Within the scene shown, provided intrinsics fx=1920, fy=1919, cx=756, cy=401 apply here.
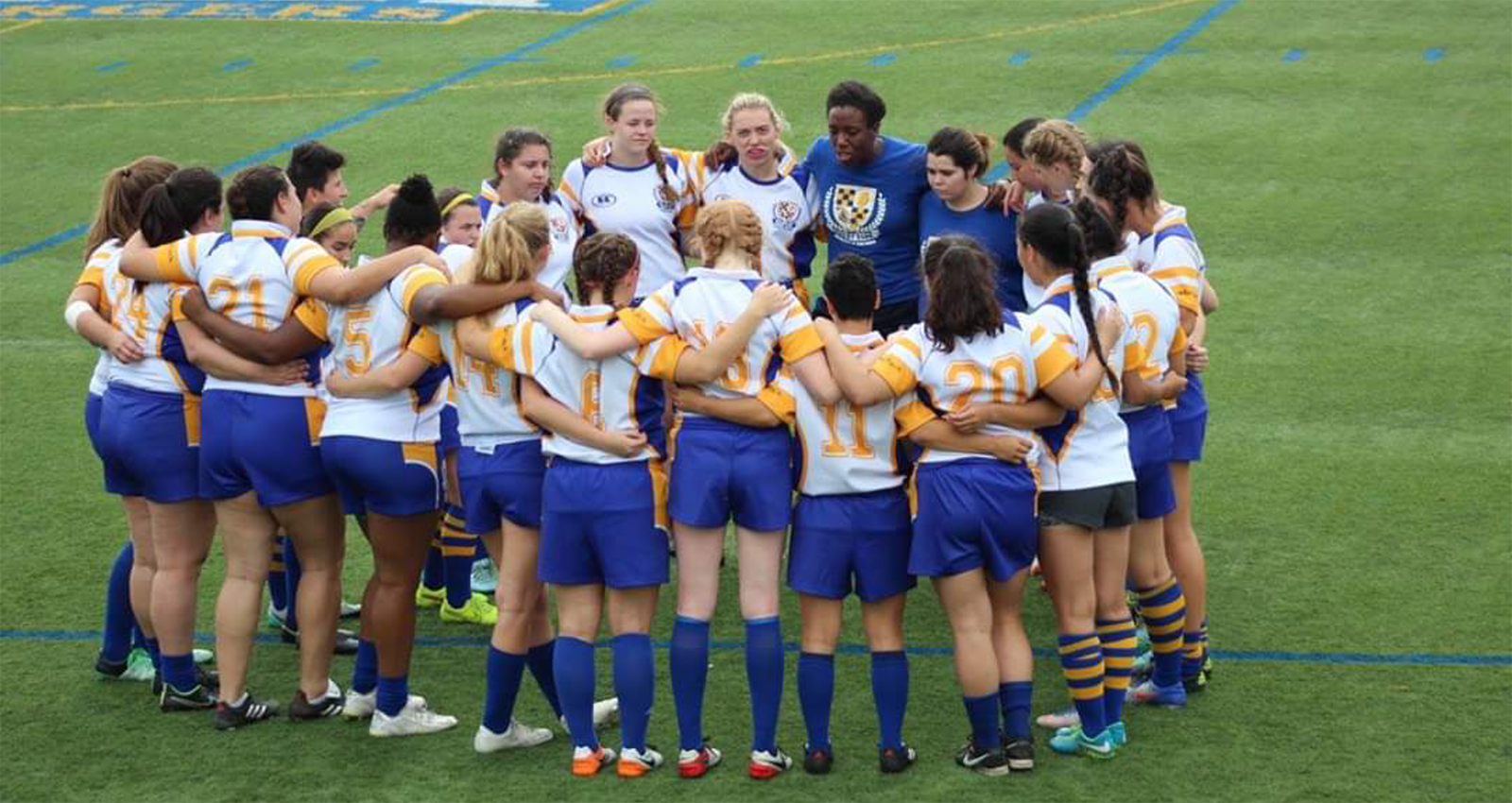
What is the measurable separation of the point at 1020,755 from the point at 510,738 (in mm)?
1759

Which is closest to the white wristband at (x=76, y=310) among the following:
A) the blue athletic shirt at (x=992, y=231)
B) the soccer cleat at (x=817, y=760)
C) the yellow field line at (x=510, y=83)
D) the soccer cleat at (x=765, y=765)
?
the soccer cleat at (x=765, y=765)

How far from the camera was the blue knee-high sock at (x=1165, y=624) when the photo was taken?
22.5ft

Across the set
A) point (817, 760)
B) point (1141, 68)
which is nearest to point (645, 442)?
point (817, 760)

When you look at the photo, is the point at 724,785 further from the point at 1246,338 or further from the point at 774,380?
the point at 1246,338

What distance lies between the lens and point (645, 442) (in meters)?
6.27

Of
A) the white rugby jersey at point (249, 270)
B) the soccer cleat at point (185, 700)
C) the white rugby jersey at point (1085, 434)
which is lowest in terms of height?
the soccer cleat at point (185, 700)

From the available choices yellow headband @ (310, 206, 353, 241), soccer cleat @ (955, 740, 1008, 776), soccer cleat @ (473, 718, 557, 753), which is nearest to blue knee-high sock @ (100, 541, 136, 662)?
yellow headband @ (310, 206, 353, 241)

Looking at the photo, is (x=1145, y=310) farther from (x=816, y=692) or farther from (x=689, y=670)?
(x=689, y=670)

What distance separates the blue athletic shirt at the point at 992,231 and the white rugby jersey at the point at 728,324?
69.5 inches

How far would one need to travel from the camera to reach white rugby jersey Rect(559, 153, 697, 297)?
8500mm

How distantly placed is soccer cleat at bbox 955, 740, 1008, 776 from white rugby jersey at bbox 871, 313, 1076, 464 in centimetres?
112

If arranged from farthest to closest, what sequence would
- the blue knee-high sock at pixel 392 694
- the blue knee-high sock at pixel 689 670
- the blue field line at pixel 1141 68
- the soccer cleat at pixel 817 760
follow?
the blue field line at pixel 1141 68 → the blue knee-high sock at pixel 392 694 → the soccer cleat at pixel 817 760 → the blue knee-high sock at pixel 689 670

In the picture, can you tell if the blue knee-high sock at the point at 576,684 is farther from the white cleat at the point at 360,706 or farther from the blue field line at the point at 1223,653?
the blue field line at the point at 1223,653

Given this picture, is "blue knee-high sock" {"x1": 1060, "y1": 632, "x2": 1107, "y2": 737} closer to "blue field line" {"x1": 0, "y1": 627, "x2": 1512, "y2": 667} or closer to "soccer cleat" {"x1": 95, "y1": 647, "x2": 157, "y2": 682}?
"blue field line" {"x1": 0, "y1": 627, "x2": 1512, "y2": 667}
